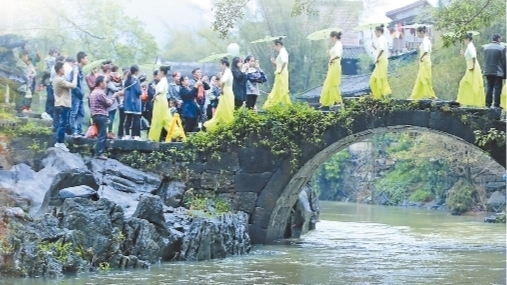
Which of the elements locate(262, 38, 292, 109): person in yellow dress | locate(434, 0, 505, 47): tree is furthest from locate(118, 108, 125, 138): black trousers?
locate(434, 0, 505, 47): tree

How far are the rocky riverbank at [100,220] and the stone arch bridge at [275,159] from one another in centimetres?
36

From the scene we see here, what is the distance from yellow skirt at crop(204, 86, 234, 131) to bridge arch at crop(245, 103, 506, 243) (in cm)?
117

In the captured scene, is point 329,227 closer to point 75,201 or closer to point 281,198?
point 281,198

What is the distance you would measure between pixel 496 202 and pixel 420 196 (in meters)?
5.39

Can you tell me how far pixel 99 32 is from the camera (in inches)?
1118

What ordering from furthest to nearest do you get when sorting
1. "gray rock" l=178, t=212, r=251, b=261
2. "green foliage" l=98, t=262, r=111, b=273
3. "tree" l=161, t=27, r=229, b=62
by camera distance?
1. "tree" l=161, t=27, r=229, b=62
2. "gray rock" l=178, t=212, r=251, b=261
3. "green foliage" l=98, t=262, r=111, b=273

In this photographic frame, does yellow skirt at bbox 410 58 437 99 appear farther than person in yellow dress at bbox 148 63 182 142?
No

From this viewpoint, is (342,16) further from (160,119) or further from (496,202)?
(160,119)

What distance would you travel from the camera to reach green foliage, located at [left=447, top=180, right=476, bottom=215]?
27.1 m

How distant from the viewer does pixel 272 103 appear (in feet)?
50.9

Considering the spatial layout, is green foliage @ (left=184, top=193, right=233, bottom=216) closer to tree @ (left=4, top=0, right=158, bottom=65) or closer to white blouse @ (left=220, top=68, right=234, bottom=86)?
white blouse @ (left=220, top=68, right=234, bottom=86)

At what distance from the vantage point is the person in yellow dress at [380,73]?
1485cm

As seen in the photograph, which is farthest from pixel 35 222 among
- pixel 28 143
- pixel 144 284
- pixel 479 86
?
pixel 479 86

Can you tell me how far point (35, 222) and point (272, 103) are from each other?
5.60 meters
